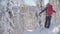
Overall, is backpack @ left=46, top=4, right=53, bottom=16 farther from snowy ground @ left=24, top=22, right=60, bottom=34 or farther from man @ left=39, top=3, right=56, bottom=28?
snowy ground @ left=24, top=22, right=60, bottom=34

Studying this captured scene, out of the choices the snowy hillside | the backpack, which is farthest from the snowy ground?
the backpack

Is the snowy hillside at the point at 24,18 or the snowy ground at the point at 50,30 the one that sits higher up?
the snowy hillside at the point at 24,18

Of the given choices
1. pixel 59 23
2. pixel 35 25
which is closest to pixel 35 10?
pixel 35 25

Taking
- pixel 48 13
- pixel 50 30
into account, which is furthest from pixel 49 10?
pixel 50 30

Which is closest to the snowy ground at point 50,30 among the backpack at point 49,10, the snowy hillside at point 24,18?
the snowy hillside at point 24,18

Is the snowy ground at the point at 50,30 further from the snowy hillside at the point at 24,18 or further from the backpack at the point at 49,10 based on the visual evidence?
the backpack at the point at 49,10

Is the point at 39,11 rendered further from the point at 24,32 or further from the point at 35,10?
the point at 24,32

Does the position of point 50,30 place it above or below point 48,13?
below

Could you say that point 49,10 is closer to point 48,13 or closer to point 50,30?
point 48,13

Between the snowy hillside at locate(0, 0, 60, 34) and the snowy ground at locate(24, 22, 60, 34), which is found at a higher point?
the snowy hillside at locate(0, 0, 60, 34)

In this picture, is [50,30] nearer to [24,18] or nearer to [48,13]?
[48,13]

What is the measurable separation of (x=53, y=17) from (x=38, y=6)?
184 millimetres

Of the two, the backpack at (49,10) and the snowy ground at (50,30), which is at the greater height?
the backpack at (49,10)

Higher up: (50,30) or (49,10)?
(49,10)
